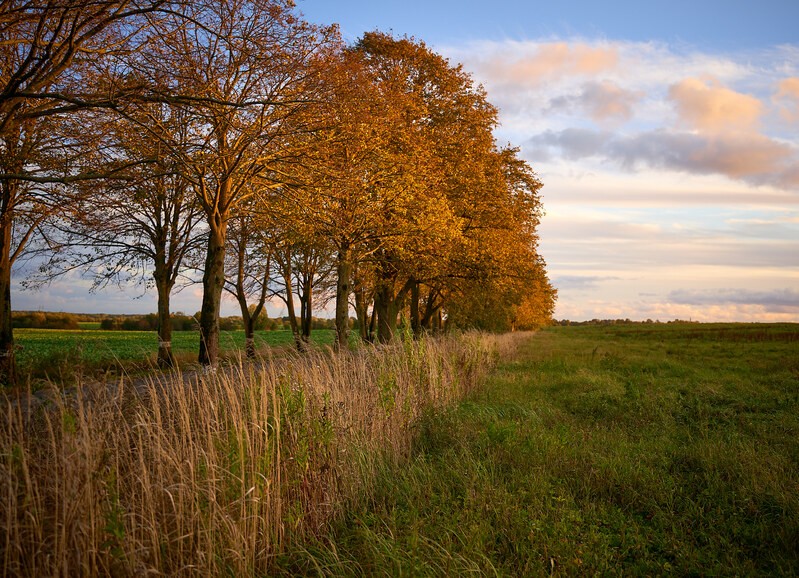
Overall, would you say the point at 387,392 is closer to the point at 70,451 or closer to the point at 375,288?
the point at 70,451

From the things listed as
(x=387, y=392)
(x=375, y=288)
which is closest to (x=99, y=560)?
(x=387, y=392)

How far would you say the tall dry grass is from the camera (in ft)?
12.2

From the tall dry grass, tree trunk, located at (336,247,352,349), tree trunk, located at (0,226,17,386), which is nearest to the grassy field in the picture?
tree trunk, located at (0,226,17,386)

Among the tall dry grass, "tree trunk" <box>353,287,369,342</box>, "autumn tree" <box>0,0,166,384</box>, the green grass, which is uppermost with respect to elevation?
"autumn tree" <box>0,0,166,384</box>

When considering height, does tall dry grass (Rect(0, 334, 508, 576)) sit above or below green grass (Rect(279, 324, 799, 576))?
above

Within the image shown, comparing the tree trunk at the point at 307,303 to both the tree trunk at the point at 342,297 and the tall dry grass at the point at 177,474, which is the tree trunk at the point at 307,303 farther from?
the tall dry grass at the point at 177,474

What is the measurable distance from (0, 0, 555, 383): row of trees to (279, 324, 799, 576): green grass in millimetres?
3229

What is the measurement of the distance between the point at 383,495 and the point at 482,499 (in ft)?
3.98

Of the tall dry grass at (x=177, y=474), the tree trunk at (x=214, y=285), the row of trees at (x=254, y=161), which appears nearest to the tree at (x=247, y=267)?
the row of trees at (x=254, y=161)

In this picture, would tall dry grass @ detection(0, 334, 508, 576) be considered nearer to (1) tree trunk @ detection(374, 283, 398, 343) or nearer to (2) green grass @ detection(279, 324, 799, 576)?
(2) green grass @ detection(279, 324, 799, 576)

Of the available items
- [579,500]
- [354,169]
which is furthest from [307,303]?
[579,500]

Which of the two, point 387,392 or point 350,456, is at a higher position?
point 387,392

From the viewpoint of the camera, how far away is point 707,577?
496 cm

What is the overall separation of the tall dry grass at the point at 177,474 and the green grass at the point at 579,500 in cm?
51
